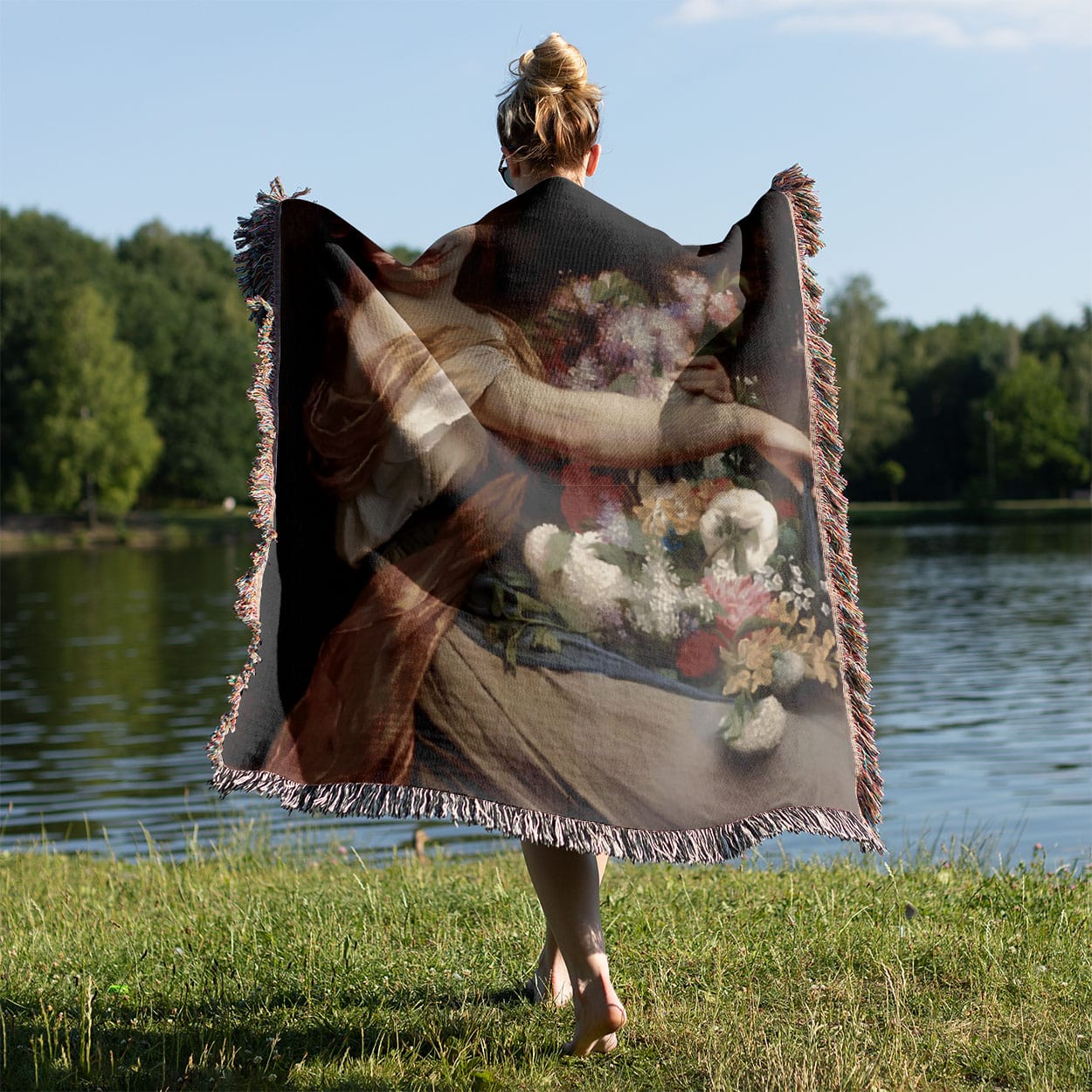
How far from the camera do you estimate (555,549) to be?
3119 millimetres

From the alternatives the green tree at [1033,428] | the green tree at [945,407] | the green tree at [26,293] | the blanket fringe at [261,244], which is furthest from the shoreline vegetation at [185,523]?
the blanket fringe at [261,244]

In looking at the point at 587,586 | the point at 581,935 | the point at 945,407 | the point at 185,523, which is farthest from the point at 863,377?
the point at 581,935

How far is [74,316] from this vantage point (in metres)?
51.8

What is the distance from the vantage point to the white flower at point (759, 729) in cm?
314

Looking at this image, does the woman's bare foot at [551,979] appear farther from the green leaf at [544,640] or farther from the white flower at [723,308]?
the white flower at [723,308]

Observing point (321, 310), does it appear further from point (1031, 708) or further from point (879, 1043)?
point (1031, 708)

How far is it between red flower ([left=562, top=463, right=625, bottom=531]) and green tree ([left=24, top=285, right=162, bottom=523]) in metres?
50.1

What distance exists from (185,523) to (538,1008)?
170 feet

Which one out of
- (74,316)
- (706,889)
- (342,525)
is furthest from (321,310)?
(74,316)

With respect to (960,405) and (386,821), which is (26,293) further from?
(386,821)

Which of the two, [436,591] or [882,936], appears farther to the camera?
[882,936]

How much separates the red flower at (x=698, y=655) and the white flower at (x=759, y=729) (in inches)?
4.7

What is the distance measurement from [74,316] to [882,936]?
172 feet

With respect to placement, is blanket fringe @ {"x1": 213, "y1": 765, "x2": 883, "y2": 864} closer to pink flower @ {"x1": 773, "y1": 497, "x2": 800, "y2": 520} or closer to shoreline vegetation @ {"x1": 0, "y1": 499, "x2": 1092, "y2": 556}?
pink flower @ {"x1": 773, "y1": 497, "x2": 800, "y2": 520}
